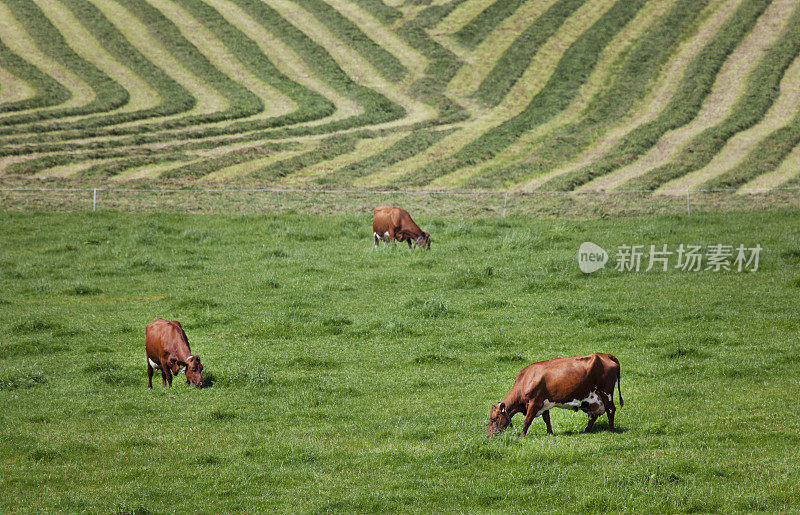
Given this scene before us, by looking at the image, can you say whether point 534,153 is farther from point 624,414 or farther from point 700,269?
point 624,414

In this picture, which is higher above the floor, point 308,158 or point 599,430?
point 308,158

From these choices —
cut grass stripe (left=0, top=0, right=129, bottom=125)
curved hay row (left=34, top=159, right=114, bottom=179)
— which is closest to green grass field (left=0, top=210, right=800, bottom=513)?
curved hay row (left=34, top=159, right=114, bottom=179)

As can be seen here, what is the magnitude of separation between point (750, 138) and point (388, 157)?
26.4 meters

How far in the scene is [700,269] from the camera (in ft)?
97.7

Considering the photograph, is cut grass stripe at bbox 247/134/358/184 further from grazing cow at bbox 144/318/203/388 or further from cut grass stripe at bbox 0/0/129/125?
grazing cow at bbox 144/318/203/388

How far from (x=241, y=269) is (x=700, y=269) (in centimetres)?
1800

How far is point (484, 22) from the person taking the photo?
8762 centimetres

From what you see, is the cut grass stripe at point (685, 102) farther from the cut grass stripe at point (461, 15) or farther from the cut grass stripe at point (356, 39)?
the cut grass stripe at point (356, 39)

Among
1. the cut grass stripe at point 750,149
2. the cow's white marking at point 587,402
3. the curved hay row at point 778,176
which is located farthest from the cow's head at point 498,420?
the cut grass stripe at point 750,149

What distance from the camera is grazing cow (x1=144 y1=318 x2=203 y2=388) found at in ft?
59.0

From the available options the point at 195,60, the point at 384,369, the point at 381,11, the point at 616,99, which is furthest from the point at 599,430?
the point at 381,11

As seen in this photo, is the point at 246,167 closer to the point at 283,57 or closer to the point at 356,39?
the point at 283,57

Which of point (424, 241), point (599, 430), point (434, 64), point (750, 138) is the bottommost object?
point (599, 430)

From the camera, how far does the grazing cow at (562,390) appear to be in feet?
44.3
